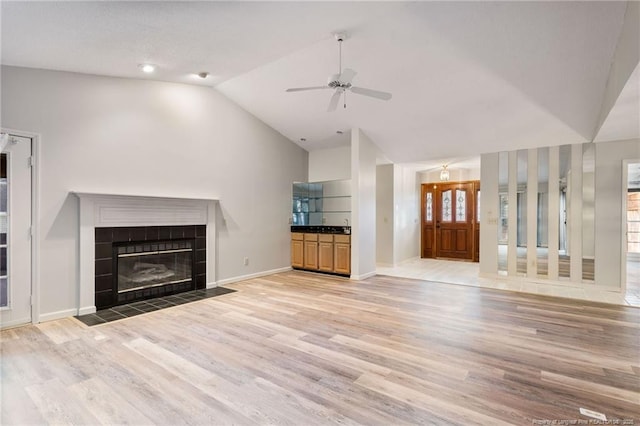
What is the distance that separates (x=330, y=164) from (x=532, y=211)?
402 centimetres

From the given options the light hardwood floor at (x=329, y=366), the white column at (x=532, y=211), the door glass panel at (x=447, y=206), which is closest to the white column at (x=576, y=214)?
the white column at (x=532, y=211)

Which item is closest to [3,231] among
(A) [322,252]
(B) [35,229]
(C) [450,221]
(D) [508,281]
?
(B) [35,229]

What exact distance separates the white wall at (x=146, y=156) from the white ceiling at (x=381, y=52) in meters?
0.29

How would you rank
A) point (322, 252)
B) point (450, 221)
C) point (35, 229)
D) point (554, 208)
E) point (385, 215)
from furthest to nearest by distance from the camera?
point (450, 221) < point (385, 215) < point (322, 252) < point (554, 208) < point (35, 229)

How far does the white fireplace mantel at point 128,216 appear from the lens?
411 centimetres

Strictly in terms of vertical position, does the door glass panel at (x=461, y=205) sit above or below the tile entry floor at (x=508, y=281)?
above

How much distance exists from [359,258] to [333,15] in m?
4.13

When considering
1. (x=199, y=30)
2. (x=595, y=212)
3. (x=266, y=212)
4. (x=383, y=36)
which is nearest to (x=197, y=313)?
(x=266, y=212)

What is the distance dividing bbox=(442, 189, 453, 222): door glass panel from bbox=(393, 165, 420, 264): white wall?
723 millimetres

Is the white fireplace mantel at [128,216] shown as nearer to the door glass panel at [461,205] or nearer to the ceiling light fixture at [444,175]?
the ceiling light fixture at [444,175]

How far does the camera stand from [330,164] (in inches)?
289

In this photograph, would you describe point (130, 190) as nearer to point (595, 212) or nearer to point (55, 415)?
point (55, 415)

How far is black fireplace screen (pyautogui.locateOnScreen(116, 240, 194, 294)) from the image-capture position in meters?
4.55

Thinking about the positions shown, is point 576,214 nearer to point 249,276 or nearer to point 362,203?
point 362,203
